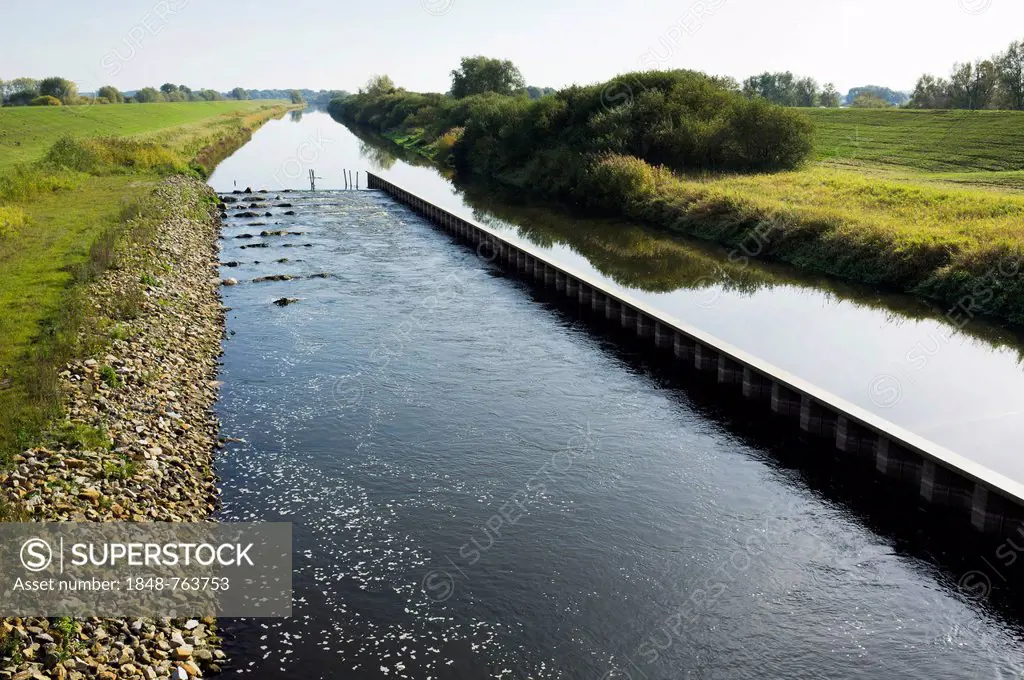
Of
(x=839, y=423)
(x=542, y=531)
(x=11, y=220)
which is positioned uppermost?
(x=11, y=220)

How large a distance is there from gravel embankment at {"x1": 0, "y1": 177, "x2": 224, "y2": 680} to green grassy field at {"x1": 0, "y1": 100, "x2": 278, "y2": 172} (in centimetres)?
3521

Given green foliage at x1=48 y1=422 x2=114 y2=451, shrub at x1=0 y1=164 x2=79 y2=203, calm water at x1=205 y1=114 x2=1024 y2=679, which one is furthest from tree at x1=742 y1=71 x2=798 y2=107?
green foliage at x1=48 y1=422 x2=114 y2=451

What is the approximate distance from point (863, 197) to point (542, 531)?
35.2 meters

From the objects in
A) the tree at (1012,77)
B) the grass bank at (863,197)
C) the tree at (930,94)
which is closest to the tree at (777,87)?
the tree at (930,94)

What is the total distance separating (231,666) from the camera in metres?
12.1

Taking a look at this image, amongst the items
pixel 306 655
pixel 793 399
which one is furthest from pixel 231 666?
pixel 793 399

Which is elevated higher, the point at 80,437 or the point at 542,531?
the point at 80,437

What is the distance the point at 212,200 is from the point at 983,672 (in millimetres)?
57051

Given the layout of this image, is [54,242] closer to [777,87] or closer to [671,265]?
[671,265]

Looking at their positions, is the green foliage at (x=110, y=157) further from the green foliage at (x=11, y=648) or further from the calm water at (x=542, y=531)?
the green foliage at (x=11, y=648)

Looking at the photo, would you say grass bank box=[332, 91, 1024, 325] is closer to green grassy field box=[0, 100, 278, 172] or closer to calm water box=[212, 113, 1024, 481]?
calm water box=[212, 113, 1024, 481]

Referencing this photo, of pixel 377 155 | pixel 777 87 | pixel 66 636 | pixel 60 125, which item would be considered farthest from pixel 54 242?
pixel 777 87

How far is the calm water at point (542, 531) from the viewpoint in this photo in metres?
12.6

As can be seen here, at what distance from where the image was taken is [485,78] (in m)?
138
